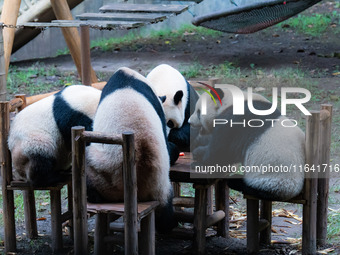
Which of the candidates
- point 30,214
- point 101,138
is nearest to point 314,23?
point 30,214

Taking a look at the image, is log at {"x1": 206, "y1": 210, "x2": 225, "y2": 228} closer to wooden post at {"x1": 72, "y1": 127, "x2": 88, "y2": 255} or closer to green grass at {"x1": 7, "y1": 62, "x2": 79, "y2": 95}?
wooden post at {"x1": 72, "y1": 127, "x2": 88, "y2": 255}

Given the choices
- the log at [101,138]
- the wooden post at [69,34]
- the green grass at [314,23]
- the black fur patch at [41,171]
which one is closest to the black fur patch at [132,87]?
the log at [101,138]

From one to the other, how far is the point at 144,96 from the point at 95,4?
29.4ft

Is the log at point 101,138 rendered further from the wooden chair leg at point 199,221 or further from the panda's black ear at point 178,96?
the panda's black ear at point 178,96

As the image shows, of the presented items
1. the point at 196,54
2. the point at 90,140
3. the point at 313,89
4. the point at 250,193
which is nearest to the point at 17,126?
the point at 90,140

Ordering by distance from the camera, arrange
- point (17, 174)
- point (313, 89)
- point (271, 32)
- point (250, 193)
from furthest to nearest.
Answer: point (271, 32) < point (313, 89) < point (17, 174) < point (250, 193)

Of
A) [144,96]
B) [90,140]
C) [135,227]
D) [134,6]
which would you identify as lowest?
[135,227]

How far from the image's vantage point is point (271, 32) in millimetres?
11242

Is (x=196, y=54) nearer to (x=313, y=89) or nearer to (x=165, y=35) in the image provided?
(x=165, y=35)

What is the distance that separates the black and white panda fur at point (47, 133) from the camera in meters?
4.00

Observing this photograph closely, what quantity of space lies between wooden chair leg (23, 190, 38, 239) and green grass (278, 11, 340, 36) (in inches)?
300

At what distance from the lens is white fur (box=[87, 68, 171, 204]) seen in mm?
3531

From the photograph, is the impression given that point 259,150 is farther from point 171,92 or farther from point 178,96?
point 171,92

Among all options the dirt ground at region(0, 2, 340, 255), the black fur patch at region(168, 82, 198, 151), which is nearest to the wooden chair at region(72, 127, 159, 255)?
the black fur patch at region(168, 82, 198, 151)
